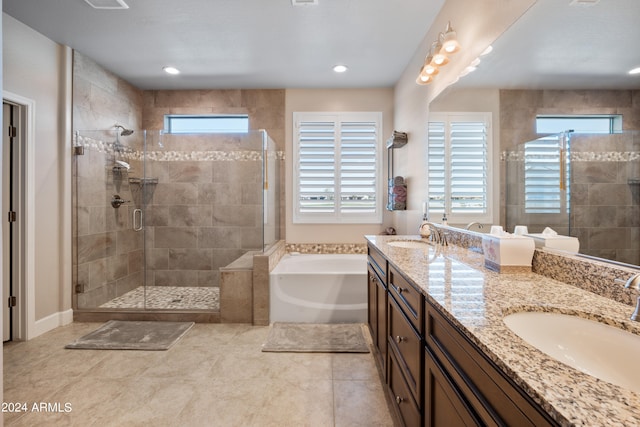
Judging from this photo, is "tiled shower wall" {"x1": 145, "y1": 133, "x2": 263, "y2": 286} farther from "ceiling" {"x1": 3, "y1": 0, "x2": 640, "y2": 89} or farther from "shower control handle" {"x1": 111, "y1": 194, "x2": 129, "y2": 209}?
"ceiling" {"x1": 3, "y1": 0, "x2": 640, "y2": 89}

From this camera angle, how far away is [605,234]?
1023 millimetres

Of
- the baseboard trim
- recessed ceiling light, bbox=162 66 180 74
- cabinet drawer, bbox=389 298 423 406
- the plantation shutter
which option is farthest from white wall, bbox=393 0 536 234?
the baseboard trim

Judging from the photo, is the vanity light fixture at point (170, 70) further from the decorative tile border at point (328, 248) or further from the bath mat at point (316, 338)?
the bath mat at point (316, 338)

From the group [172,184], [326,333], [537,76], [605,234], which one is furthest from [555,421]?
[172,184]

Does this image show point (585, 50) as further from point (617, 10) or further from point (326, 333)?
point (326, 333)

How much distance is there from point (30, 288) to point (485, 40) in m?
4.00

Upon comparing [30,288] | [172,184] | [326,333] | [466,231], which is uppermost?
[172,184]

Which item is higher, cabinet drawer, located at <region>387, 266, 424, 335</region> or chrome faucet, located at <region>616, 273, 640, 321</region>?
chrome faucet, located at <region>616, 273, 640, 321</region>

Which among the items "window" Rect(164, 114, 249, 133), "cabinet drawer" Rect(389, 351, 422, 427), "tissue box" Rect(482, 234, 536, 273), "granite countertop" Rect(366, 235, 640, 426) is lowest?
"cabinet drawer" Rect(389, 351, 422, 427)

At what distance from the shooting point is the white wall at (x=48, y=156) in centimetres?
249

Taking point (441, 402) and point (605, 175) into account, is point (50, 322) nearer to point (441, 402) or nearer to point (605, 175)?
point (441, 402)

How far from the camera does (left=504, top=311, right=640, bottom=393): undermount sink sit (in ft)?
2.28

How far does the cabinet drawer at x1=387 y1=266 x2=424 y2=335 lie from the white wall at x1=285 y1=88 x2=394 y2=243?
7.22 ft

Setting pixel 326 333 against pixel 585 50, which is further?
pixel 326 333
